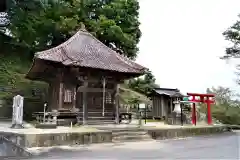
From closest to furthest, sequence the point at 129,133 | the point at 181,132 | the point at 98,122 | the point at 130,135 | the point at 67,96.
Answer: the point at 130,135
the point at 129,133
the point at 181,132
the point at 98,122
the point at 67,96

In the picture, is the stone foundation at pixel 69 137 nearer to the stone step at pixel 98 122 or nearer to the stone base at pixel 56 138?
the stone base at pixel 56 138


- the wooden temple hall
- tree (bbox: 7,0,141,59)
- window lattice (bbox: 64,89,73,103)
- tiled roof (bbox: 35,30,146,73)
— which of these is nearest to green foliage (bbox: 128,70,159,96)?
tree (bbox: 7,0,141,59)

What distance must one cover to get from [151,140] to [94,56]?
6.53 m

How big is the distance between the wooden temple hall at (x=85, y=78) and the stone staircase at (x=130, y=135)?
2660 millimetres

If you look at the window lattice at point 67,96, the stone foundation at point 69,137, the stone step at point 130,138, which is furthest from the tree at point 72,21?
the stone step at point 130,138

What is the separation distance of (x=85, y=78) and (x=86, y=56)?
1488mm

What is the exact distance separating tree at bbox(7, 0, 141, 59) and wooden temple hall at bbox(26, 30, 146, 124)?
9.90 meters

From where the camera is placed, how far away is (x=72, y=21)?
26.8 meters

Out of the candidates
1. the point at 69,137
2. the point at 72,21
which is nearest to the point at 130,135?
the point at 69,137

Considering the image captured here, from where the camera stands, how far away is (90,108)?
55.9 ft

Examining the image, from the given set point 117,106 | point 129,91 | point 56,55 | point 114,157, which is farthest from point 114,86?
point 129,91

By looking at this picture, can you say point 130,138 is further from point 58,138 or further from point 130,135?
point 58,138

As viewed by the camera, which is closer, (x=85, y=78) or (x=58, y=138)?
(x=58, y=138)

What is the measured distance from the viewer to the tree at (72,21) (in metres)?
27.4
